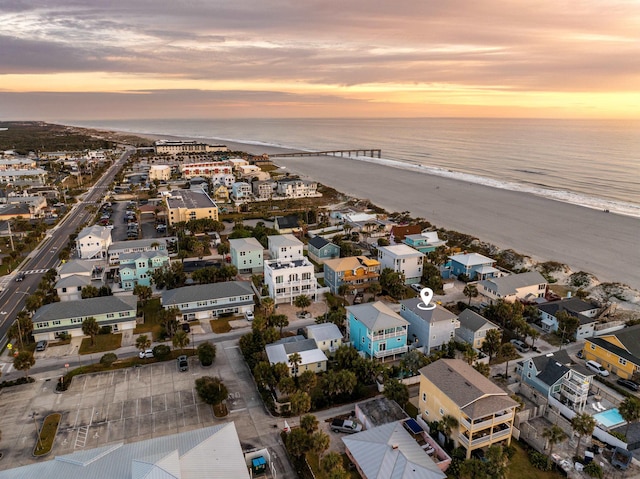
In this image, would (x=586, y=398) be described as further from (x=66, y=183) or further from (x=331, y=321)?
(x=66, y=183)

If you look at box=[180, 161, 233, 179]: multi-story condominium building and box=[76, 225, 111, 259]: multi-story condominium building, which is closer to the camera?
box=[76, 225, 111, 259]: multi-story condominium building

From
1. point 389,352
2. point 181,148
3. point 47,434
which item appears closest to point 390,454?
point 389,352

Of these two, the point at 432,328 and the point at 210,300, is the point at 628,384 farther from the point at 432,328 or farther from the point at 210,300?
the point at 210,300

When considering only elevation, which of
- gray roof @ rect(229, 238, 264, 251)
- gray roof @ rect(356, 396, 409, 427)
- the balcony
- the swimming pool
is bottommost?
the swimming pool

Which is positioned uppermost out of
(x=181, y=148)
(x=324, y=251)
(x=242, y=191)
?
(x=181, y=148)

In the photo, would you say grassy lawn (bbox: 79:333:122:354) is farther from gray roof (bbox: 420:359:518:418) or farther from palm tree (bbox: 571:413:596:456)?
palm tree (bbox: 571:413:596:456)

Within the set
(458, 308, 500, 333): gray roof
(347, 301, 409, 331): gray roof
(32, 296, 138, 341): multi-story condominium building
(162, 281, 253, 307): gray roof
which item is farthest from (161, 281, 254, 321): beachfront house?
(458, 308, 500, 333): gray roof
